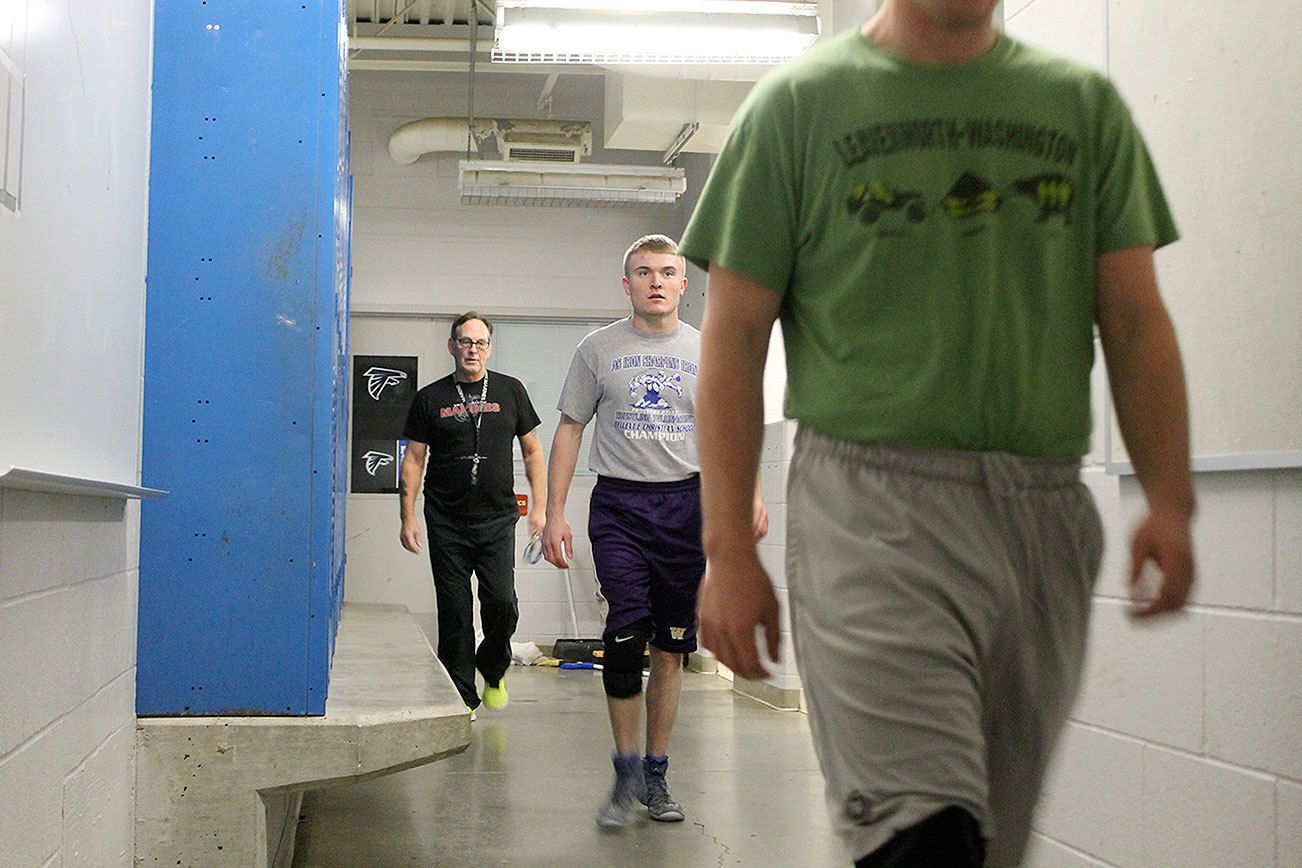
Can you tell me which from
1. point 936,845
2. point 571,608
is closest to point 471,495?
point 571,608

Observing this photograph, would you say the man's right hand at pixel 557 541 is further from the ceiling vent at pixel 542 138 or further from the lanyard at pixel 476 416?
the ceiling vent at pixel 542 138

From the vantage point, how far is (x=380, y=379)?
30.6 ft

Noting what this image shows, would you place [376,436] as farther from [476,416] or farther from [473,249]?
[476,416]

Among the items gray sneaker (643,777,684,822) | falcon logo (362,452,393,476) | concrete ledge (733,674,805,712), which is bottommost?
concrete ledge (733,674,805,712)

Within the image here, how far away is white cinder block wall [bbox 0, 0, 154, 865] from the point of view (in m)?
1.83

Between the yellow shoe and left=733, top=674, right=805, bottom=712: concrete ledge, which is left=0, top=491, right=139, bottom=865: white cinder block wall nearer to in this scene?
the yellow shoe

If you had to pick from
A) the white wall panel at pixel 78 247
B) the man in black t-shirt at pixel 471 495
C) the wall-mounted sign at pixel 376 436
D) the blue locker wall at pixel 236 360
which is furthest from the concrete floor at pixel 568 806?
the wall-mounted sign at pixel 376 436

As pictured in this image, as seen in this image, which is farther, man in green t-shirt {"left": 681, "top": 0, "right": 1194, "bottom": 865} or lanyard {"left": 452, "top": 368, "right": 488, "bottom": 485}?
lanyard {"left": 452, "top": 368, "right": 488, "bottom": 485}

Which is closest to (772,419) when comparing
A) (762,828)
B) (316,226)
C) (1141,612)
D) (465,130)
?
(465,130)

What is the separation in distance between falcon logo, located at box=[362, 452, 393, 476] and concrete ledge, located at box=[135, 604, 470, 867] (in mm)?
6160

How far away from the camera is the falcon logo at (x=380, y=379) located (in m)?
9.30

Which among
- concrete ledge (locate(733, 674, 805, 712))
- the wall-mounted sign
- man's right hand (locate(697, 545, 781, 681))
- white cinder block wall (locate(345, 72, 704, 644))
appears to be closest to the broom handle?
white cinder block wall (locate(345, 72, 704, 644))

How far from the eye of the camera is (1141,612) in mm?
1505

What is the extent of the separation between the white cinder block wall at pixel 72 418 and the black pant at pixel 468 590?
2579mm
